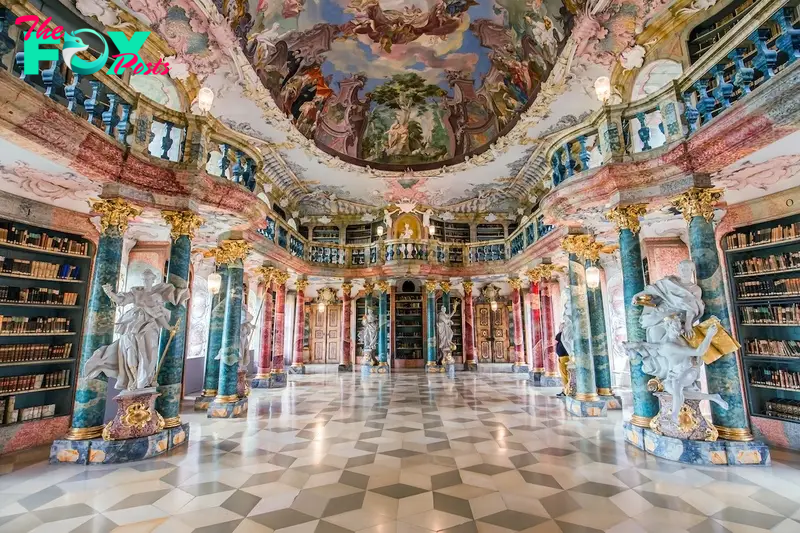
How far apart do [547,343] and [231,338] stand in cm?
1037

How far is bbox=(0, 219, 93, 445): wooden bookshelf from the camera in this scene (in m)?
6.68

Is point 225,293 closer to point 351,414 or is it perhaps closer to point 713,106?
point 351,414

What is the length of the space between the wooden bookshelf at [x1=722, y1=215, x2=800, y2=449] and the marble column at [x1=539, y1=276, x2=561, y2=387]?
569 centimetres

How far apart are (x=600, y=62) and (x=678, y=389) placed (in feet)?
22.3

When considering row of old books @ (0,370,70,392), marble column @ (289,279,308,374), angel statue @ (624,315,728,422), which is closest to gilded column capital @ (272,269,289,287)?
marble column @ (289,279,308,374)

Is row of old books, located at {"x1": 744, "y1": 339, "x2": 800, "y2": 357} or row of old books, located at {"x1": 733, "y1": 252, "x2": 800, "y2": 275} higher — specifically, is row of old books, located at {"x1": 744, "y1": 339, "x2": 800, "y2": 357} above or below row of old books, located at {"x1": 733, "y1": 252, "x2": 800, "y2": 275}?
below

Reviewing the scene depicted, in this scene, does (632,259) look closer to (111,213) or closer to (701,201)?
(701,201)

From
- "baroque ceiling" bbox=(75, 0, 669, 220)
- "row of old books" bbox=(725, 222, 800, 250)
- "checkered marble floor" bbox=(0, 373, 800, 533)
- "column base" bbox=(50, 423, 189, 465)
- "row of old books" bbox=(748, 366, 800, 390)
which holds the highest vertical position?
"baroque ceiling" bbox=(75, 0, 669, 220)

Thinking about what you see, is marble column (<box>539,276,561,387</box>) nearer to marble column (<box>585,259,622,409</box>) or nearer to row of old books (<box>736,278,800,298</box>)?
marble column (<box>585,259,622,409</box>)

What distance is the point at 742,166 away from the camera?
221 inches


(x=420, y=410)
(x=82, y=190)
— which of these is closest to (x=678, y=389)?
(x=420, y=410)

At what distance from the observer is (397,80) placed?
1291cm

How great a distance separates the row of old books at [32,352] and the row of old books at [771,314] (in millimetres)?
13289

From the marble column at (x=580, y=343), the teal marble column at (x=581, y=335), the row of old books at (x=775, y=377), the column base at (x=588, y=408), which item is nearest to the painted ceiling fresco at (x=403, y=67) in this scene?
the marble column at (x=580, y=343)
